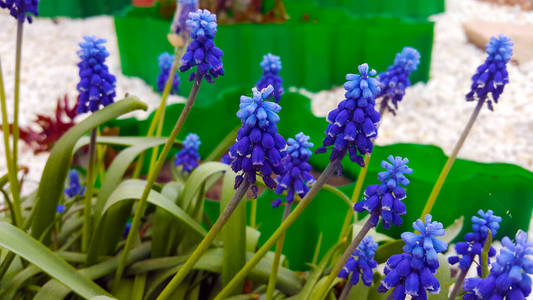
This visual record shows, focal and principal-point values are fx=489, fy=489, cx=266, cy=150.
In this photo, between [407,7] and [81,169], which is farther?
[407,7]

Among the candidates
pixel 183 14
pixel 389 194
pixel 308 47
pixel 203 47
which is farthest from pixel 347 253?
pixel 308 47

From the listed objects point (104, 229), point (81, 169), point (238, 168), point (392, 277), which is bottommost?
point (81, 169)

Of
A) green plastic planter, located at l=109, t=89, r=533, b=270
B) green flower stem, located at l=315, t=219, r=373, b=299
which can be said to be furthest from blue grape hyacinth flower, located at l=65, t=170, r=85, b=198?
green flower stem, located at l=315, t=219, r=373, b=299

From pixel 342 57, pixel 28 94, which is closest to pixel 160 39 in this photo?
pixel 28 94

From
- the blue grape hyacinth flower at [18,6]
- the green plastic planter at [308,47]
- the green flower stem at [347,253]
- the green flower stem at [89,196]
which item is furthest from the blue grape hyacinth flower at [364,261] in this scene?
the green plastic planter at [308,47]

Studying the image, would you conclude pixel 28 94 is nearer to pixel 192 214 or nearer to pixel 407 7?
pixel 192 214

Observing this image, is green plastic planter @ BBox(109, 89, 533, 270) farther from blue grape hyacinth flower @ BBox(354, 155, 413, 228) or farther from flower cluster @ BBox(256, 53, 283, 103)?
blue grape hyacinth flower @ BBox(354, 155, 413, 228)

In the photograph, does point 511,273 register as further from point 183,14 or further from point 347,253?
point 183,14
